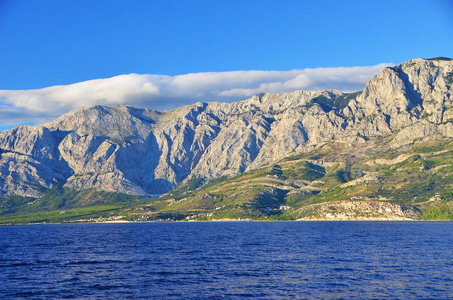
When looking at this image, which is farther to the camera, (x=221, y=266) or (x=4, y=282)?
(x=221, y=266)

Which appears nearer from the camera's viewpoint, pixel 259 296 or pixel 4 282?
pixel 259 296

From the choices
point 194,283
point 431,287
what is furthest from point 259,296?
point 431,287

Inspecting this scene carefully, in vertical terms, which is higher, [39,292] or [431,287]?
[39,292]

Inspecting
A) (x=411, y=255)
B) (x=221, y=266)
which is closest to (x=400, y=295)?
(x=221, y=266)

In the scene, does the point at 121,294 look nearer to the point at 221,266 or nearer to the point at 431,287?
the point at 221,266

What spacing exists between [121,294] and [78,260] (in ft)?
194

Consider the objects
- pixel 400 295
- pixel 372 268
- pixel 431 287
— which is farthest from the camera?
pixel 372 268

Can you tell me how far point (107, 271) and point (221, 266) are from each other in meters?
31.2

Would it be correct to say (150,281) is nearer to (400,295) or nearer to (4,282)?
(4,282)

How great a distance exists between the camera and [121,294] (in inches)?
3691

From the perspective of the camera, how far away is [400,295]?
8850 centimetres

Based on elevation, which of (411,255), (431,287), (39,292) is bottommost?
(411,255)

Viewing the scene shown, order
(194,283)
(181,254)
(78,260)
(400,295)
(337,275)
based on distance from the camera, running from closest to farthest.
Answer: (400,295) → (194,283) → (337,275) → (78,260) → (181,254)

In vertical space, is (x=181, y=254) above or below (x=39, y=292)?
below
